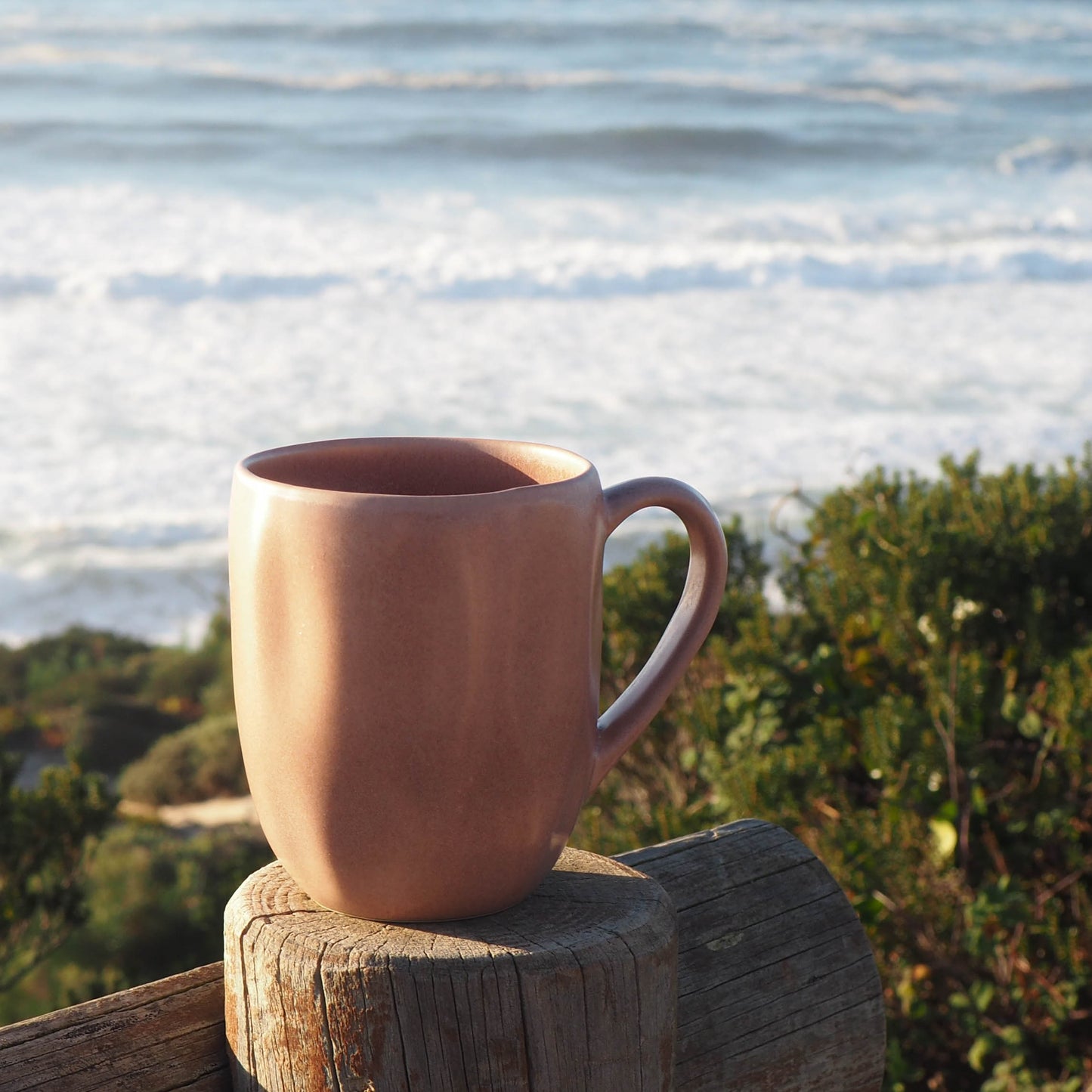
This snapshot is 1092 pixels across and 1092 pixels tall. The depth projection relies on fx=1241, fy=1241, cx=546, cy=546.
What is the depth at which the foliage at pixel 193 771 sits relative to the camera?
14.7 ft

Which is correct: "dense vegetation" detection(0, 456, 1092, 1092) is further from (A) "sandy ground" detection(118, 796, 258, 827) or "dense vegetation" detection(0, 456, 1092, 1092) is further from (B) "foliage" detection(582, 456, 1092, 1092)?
(A) "sandy ground" detection(118, 796, 258, 827)

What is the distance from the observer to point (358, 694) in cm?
88

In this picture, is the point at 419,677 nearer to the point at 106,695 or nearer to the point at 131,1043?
the point at 131,1043

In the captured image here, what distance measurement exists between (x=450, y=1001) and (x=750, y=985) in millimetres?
388

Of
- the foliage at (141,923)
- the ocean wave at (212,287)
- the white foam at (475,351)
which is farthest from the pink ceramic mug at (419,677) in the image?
the ocean wave at (212,287)

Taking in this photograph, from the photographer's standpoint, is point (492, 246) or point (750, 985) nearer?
point (750, 985)

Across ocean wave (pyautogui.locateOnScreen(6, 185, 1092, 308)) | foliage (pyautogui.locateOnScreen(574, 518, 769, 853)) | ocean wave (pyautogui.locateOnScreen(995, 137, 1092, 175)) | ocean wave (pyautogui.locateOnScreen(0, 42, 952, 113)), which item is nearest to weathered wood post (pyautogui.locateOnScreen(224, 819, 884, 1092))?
foliage (pyautogui.locateOnScreen(574, 518, 769, 853))

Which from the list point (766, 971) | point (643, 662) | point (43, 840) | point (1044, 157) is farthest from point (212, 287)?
point (1044, 157)

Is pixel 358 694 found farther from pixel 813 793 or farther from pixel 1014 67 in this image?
pixel 1014 67

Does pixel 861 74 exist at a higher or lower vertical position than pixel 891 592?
higher

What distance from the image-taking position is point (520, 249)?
12.5m

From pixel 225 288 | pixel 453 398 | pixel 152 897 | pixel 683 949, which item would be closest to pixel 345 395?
pixel 453 398

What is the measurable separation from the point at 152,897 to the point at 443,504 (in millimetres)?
3007

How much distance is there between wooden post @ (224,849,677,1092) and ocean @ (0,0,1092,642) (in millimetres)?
4625
